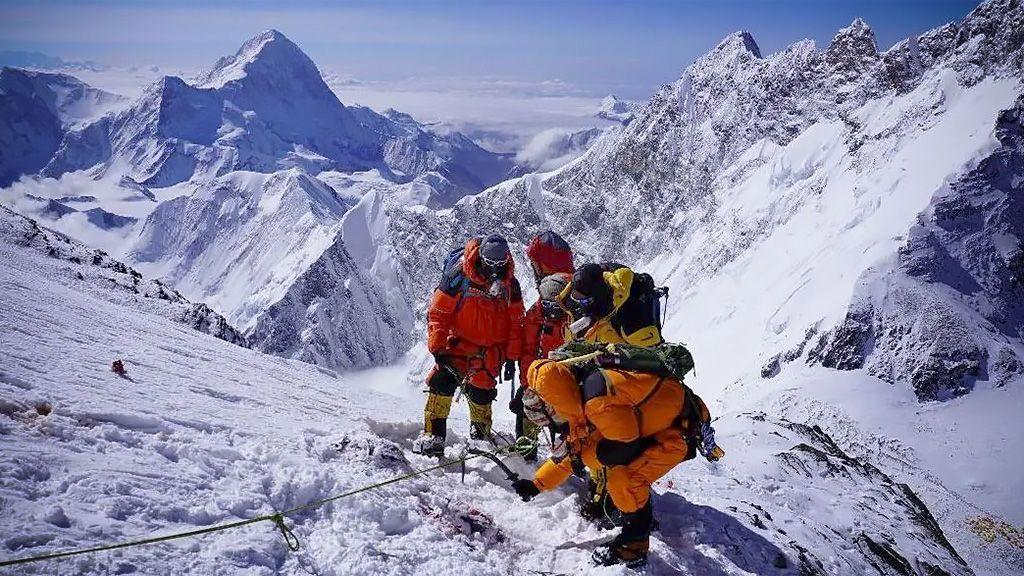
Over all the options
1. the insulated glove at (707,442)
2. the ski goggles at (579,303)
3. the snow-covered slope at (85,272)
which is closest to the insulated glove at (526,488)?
the insulated glove at (707,442)

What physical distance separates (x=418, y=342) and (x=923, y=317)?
148m

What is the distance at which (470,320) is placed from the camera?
8016mm

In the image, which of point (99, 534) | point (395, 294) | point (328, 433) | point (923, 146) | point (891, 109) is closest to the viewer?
point (99, 534)

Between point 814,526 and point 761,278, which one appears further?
point 761,278

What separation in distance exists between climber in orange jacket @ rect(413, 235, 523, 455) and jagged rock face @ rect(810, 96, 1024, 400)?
40085 mm

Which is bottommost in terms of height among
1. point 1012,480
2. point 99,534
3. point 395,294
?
point 395,294

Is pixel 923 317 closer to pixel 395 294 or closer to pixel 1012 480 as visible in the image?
pixel 1012 480

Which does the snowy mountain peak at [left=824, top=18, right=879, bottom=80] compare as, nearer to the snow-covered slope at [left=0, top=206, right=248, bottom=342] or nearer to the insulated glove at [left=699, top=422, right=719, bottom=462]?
the snow-covered slope at [left=0, top=206, right=248, bottom=342]

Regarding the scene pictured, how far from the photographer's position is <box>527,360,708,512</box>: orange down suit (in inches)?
203

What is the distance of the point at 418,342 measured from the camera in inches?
6959

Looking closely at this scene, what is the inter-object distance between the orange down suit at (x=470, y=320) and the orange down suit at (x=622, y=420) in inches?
105

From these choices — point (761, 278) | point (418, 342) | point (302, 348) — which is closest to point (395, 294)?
point (418, 342)

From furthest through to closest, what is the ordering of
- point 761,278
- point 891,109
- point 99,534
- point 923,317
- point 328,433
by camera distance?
point 891,109
point 761,278
point 923,317
point 328,433
point 99,534

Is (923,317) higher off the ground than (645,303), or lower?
lower
